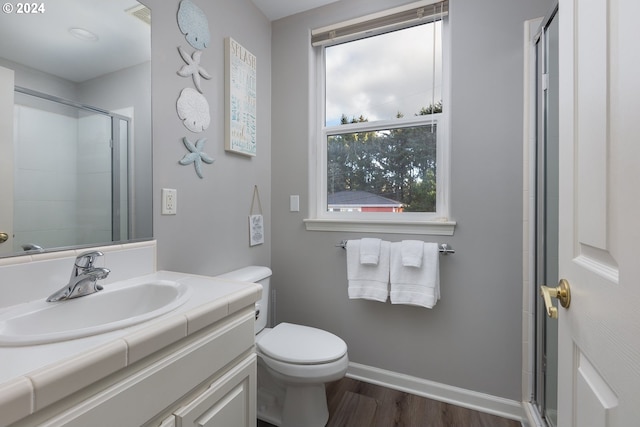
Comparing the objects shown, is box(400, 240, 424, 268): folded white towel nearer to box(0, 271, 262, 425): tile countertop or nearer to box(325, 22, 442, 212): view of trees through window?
box(325, 22, 442, 212): view of trees through window

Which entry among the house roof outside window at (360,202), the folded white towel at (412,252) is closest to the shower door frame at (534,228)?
the folded white towel at (412,252)

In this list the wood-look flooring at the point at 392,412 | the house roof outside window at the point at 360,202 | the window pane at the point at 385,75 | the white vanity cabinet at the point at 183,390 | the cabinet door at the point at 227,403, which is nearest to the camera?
the white vanity cabinet at the point at 183,390

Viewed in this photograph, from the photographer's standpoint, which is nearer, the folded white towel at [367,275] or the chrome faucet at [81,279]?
the chrome faucet at [81,279]

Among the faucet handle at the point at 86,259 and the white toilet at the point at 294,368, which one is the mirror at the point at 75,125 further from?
the white toilet at the point at 294,368

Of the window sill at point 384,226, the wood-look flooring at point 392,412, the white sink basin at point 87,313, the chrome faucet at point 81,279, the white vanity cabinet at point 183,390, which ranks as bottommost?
the wood-look flooring at point 392,412

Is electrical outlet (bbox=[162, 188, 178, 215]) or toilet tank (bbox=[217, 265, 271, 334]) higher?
electrical outlet (bbox=[162, 188, 178, 215])

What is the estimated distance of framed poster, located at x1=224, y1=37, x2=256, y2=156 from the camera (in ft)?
5.28

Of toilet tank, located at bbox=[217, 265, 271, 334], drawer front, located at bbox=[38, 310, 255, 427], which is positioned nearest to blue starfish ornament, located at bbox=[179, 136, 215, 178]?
toilet tank, located at bbox=[217, 265, 271, 334]

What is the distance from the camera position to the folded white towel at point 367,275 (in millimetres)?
1677

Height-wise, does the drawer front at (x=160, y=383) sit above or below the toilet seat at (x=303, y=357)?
above

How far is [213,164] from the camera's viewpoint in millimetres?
1554

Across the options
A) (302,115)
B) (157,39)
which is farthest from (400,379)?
(157,39)

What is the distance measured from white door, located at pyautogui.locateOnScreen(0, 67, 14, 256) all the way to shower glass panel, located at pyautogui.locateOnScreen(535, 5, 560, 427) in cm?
193

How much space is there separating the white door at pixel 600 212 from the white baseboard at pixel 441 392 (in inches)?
42.1
